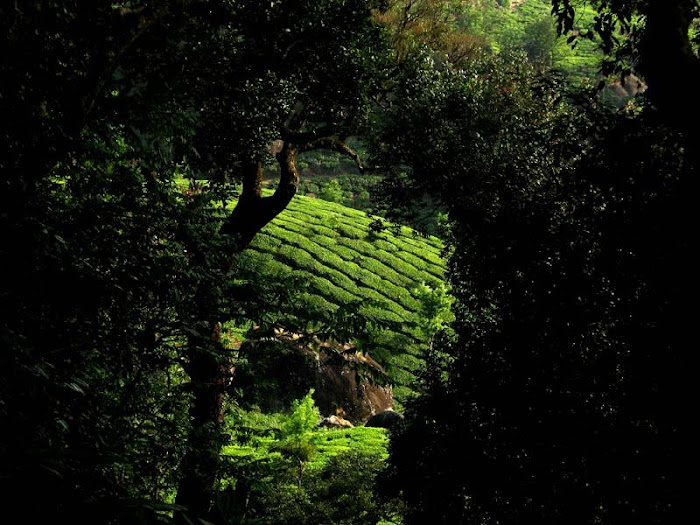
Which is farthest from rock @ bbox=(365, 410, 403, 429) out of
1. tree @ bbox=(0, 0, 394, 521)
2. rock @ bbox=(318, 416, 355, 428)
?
tree @ bbox=(0, 0, 394, 521)

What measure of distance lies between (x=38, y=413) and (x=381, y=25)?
39.8ft

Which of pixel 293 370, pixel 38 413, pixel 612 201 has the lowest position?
pixel 293 370

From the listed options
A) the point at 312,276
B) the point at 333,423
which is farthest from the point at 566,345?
the point at 333,423

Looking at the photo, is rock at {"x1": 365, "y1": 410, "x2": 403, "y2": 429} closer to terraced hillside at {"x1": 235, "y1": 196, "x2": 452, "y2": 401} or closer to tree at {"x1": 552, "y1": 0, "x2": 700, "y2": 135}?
terraced hillside at {"x1": 235, "y1": 196, "x2": 452, "y2": 401}

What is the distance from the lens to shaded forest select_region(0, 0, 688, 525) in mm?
4012

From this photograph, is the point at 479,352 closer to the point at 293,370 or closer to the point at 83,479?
the point at 83,479

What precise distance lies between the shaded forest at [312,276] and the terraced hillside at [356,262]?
71.5 ft

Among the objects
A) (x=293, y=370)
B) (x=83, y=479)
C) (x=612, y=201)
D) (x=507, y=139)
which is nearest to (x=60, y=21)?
(x=83, y=479)

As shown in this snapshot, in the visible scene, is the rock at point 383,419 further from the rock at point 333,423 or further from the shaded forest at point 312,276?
the shaded forest at point 312,276

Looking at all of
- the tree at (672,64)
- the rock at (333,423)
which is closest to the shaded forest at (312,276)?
the tree at (672,64)

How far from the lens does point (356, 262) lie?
46.2 meters

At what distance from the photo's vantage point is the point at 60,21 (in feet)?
14.6

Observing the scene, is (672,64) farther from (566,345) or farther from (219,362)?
(219,362)

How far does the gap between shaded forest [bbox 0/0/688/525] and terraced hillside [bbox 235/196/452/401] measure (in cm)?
2179
